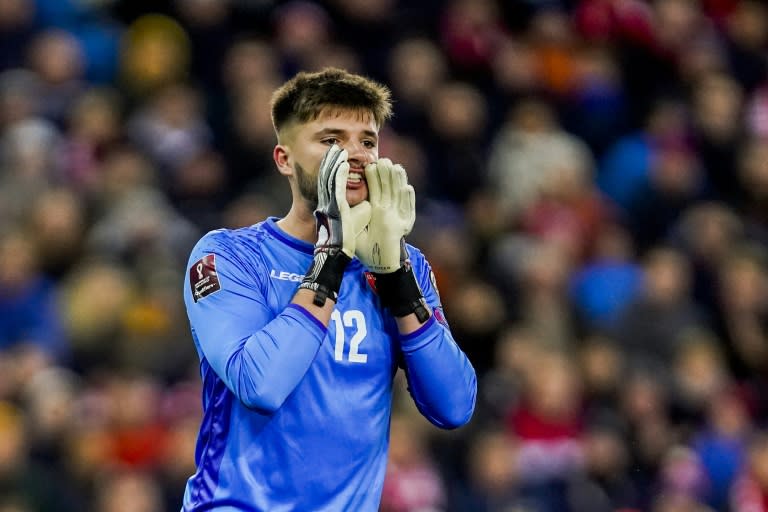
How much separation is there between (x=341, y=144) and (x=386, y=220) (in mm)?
324

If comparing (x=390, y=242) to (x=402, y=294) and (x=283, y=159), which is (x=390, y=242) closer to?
(x=402, y=294)

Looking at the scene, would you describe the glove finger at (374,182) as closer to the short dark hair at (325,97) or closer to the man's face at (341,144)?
the man's face at (341,144)

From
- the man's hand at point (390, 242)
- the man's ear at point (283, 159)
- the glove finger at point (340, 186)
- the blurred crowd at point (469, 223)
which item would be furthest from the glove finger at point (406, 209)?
the blurred crowd at point (469, 223)

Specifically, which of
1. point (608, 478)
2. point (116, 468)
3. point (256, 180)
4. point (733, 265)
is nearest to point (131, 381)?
point (116, 468)

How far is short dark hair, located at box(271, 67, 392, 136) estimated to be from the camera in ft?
15.7

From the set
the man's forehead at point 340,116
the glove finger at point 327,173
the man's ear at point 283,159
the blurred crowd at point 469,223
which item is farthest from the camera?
the blurred crowd at point 469,223

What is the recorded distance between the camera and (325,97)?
479 cm

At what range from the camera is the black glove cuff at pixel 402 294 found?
181 inches

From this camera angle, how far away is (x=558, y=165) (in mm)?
12336

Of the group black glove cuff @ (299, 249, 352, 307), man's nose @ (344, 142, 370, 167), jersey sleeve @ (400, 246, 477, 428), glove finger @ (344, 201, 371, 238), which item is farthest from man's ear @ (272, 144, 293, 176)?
jersey sleeve @ (400, 246, 477, 428)

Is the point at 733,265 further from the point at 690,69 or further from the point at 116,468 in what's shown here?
the point at 116,468

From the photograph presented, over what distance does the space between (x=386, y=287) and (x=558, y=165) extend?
7.89 m

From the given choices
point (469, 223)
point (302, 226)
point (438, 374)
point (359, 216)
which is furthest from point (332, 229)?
point (469, 223)

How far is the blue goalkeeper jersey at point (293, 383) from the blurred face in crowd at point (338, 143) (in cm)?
28
